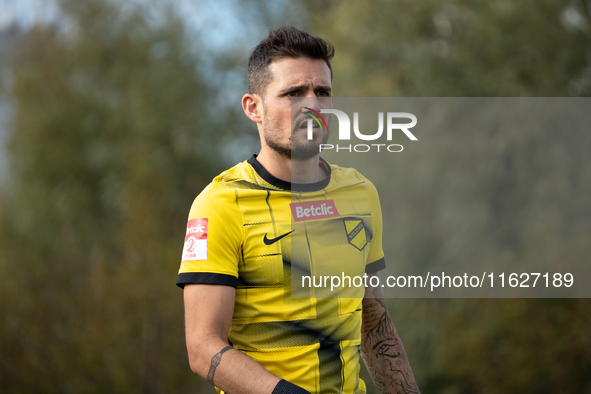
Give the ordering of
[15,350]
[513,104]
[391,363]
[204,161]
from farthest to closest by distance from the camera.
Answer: [204,161] → [15,350] → [513,104] → [391,363]

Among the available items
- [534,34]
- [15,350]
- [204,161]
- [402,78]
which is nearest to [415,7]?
[402,78]

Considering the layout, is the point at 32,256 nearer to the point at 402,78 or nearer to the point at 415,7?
the point at 402,78

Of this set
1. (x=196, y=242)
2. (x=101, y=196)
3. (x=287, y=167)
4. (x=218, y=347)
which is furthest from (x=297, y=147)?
(x=101, y=196)

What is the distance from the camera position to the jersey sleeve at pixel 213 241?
1364 millimetres

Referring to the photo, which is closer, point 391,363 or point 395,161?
point 391,363

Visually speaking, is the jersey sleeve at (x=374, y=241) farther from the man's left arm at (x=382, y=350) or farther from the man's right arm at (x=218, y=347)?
the man's right arm at (x=218, y=347)

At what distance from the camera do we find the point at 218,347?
4.31 feet

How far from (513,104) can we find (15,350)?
6440 millimetres

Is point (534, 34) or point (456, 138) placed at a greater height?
point (534, 34)

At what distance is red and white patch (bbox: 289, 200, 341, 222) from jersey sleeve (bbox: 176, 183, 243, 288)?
0.19 meters

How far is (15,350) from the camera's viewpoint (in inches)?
253

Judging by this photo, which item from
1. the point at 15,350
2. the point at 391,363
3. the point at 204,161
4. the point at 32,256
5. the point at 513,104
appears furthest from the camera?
the point at 204,161

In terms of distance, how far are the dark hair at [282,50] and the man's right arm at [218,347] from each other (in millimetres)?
650

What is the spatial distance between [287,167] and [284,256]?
29 cm
